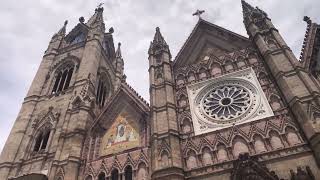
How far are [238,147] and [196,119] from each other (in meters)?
2.89

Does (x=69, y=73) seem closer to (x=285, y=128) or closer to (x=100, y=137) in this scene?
(x=100, y=137)

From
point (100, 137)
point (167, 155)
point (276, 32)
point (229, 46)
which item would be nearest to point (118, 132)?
point (100, 137)

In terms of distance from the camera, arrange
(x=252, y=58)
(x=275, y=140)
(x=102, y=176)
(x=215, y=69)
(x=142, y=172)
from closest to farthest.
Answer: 1. (x=275, y=140)
2. (x=142, y=172)
3. (x=102, y=176)
4. (x=252, y=58)
5. (x=215, y=69)

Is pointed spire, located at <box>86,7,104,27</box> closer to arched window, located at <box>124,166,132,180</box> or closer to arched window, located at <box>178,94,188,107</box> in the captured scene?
arched window, located at <box>178,94,188,107</box>

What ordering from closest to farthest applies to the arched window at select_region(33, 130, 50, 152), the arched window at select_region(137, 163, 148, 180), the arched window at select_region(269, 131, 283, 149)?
the arched window at select_region(269, 131, 283, 149)
the arched window at select_region(137, 163, 148, 180)
the arched window at select_region(33, 130, 50, 152)

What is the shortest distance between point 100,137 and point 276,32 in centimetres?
1140

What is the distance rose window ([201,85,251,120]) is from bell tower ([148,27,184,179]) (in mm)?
1822

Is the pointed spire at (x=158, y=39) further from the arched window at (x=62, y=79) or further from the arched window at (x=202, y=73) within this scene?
the arched window at (x=62, y=79)

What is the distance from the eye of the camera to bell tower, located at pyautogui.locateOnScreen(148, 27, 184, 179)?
47.4 feet

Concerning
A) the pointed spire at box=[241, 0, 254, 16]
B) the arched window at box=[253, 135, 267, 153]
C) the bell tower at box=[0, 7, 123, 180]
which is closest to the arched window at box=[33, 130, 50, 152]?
the bell tower at box=[0, 7, 123, 180]

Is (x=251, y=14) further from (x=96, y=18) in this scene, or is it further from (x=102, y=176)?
(x=96, y=18)

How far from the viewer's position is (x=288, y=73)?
52.3ft

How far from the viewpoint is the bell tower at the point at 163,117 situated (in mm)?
14438

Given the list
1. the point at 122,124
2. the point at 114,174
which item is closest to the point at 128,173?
the point at 114,174
